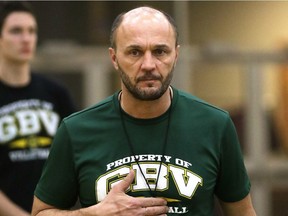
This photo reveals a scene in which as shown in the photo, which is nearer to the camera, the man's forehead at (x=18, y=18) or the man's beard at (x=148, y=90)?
the man's beard at (x=148, y=90)

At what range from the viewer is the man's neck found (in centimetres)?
621

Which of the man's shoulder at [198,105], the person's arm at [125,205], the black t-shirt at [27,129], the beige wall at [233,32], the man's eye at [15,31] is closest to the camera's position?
the person's arm at [125,205]

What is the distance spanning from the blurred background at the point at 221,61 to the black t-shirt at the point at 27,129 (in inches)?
137

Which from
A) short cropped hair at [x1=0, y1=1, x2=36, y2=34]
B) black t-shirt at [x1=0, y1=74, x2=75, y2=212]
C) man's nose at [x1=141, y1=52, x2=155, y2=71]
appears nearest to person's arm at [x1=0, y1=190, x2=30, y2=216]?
black t-shirt at [x1=0, y1=74, x2=75, y2=212]

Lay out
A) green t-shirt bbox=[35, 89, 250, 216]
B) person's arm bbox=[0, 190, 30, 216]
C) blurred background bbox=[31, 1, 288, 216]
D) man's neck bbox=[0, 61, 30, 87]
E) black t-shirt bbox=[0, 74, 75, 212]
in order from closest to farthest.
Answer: green t-shirt bbox=[35, 89, 250, 216] → person's arm bbox=[0, 190, 30, 216] → black t-shirt bbox=[0, 74, 75, 212] → man's neck bbox=[0, 61, 30, 87] → blurred background bbox=[31, 1, 288, 216]

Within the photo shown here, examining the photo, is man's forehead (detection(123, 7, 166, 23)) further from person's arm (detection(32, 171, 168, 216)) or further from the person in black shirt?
the person in black shirt

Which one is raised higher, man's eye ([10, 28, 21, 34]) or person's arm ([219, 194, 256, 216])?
man's eye ([10, 28, 21, 34])

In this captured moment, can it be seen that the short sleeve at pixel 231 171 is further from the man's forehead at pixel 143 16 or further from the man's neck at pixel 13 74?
the man's neck at pixel 13 74

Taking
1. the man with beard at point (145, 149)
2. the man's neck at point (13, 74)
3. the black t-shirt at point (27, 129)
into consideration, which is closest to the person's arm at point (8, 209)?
the black t-shirt at point (27, 129)

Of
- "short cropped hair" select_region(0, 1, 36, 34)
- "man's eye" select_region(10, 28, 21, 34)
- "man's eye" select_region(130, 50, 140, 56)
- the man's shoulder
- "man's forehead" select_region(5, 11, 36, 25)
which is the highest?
"man's eye" select_region(130, 50, 140, 56)

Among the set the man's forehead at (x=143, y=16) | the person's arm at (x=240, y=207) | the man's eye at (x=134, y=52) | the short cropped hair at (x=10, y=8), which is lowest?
the person's arm at (x=240, y=207)

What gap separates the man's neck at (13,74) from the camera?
621 centimetres

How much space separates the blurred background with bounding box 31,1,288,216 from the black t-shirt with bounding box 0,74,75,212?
348cm

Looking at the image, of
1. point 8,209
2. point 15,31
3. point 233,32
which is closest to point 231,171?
point 8,209
